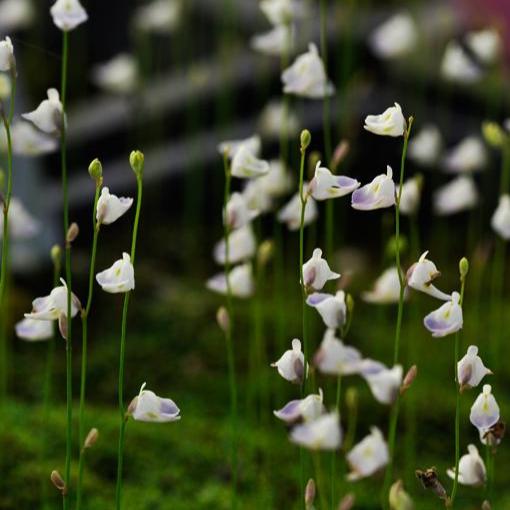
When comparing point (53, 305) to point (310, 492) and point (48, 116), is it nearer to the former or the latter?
point (48, 116)

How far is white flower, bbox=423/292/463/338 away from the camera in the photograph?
1.30 meters

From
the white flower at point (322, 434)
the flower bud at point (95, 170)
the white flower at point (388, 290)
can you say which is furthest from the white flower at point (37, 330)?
the white flower at point (322, 434)

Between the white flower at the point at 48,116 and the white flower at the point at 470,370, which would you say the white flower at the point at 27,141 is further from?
the white flower at the point at 470,370

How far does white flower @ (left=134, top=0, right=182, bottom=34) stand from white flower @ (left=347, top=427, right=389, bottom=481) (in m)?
2.26

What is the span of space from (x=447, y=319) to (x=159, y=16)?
2192mm

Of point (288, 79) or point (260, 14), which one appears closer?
point (288, 79)

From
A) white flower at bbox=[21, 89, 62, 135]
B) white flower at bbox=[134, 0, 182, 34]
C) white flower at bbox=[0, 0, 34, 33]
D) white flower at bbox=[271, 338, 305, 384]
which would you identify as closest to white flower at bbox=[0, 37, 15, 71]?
white flower at bbox=[21, 89, 62, 135]

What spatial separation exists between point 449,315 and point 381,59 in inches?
120

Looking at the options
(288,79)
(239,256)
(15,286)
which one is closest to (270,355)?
(15,286)

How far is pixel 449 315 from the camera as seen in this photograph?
1.31 m

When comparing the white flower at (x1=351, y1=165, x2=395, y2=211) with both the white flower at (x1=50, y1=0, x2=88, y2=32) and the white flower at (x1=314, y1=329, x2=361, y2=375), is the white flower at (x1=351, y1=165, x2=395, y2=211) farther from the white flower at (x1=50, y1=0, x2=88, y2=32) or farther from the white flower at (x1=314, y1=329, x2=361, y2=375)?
the white flower at (x1=50, y1=0, x2=88, y2=32)

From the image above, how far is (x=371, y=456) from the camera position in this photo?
122cm

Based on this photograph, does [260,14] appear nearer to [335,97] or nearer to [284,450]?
[335,97]

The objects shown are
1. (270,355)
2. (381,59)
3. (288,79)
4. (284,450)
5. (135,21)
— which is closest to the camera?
(288,79)
